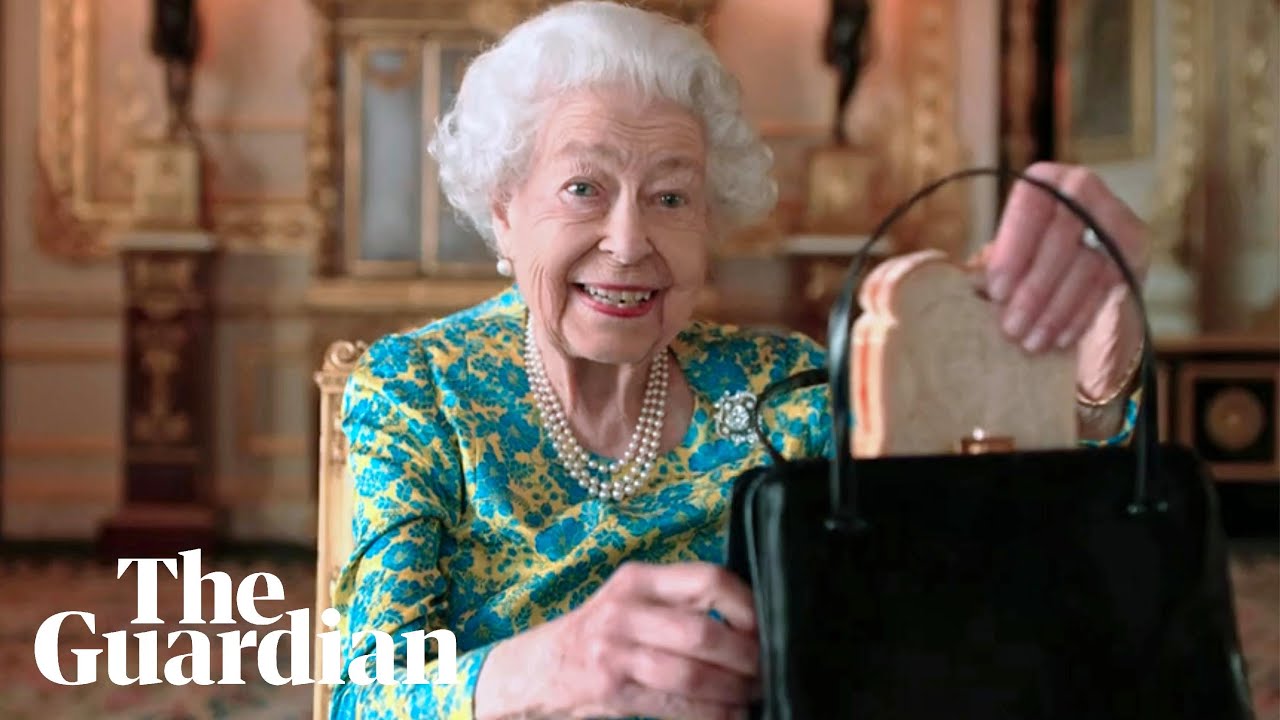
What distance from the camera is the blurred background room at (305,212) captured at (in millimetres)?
4941

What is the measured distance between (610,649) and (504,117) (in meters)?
0.60

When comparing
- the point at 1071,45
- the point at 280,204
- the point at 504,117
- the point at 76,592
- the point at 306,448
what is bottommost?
the point at 76,592

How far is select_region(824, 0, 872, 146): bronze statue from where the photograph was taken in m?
4.86

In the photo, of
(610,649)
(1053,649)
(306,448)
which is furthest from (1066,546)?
(306,448)

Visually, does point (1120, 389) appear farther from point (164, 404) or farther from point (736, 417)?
point (164, 404)

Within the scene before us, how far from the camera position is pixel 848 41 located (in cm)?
488

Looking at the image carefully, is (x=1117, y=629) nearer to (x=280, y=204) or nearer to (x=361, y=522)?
(x=361, y=522)

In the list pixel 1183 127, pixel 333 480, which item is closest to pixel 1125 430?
pixel 333 480

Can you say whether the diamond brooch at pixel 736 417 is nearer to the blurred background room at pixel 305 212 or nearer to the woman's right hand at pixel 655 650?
the woman's right hand at pixel 655 650

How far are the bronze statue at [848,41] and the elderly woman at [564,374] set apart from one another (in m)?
3.66

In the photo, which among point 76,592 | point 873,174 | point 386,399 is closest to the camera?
point 386,399

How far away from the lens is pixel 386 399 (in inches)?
49.3

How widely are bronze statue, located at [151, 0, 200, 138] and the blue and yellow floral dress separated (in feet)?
12.9

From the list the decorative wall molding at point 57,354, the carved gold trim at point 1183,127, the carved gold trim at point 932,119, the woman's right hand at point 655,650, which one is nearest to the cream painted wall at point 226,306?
the decorative wall molding at point 57,354
